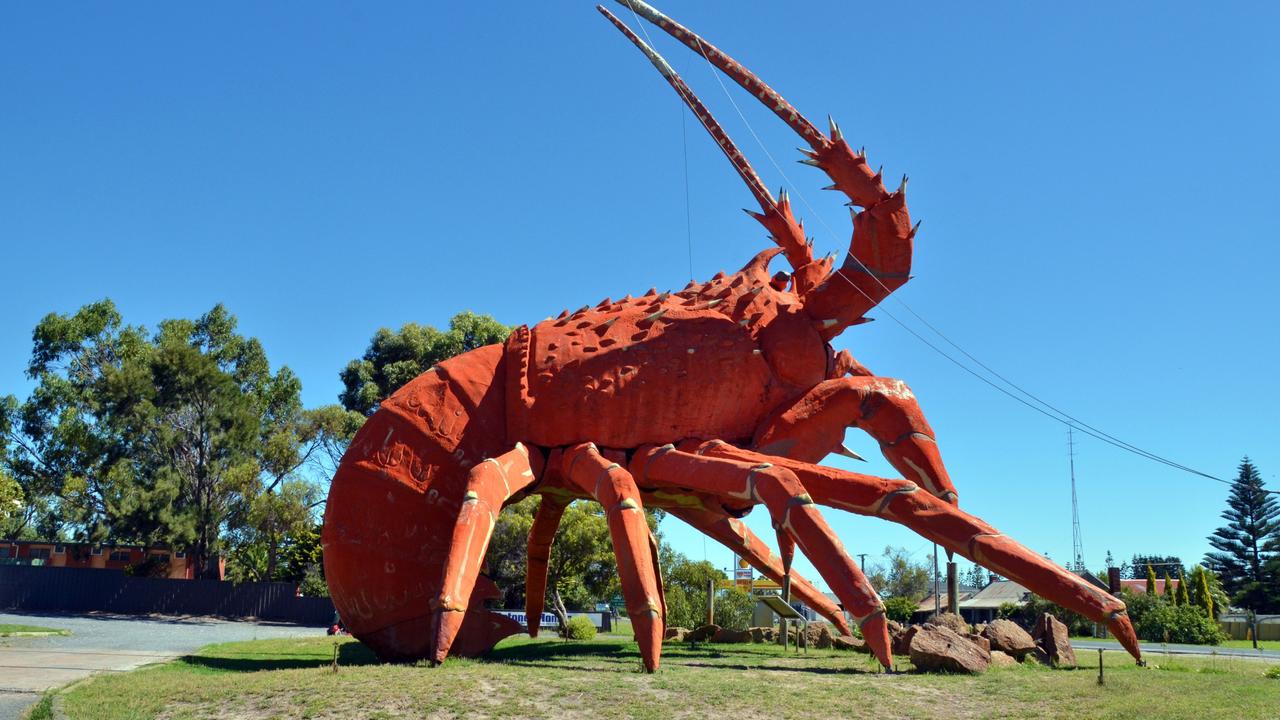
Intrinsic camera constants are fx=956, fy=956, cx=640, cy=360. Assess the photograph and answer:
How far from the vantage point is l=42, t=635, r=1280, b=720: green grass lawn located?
10.9 m

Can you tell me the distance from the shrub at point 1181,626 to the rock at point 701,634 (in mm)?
18979

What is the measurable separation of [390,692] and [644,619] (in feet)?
11.6

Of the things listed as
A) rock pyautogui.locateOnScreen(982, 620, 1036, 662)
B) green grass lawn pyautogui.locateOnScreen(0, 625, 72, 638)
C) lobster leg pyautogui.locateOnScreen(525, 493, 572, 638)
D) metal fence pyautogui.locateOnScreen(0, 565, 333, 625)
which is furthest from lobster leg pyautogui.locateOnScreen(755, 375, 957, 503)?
metal fence pyautogui.locateOnScreen(0, 565, 333, 625)

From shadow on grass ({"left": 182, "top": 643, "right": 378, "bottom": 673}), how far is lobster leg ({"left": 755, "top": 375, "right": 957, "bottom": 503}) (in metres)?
7.88

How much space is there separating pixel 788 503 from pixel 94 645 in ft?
55.3

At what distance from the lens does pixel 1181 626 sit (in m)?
32.9

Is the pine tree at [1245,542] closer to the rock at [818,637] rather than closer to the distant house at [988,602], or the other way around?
the distant house at [988,602]

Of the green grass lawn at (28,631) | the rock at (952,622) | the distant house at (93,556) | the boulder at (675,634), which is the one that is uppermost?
the distant house at (93,556)

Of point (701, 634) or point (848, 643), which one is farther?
point (701, 634)

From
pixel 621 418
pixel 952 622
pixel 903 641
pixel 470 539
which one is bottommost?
pixel 903 641

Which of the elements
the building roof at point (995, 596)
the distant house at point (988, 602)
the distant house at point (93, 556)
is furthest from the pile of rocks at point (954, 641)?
the building roof at point (995, 596)

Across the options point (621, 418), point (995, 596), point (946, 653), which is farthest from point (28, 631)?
point (995, 596)

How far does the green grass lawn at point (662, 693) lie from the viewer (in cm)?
1086

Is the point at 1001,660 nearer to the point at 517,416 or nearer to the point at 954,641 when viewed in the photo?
the point at 954,641
